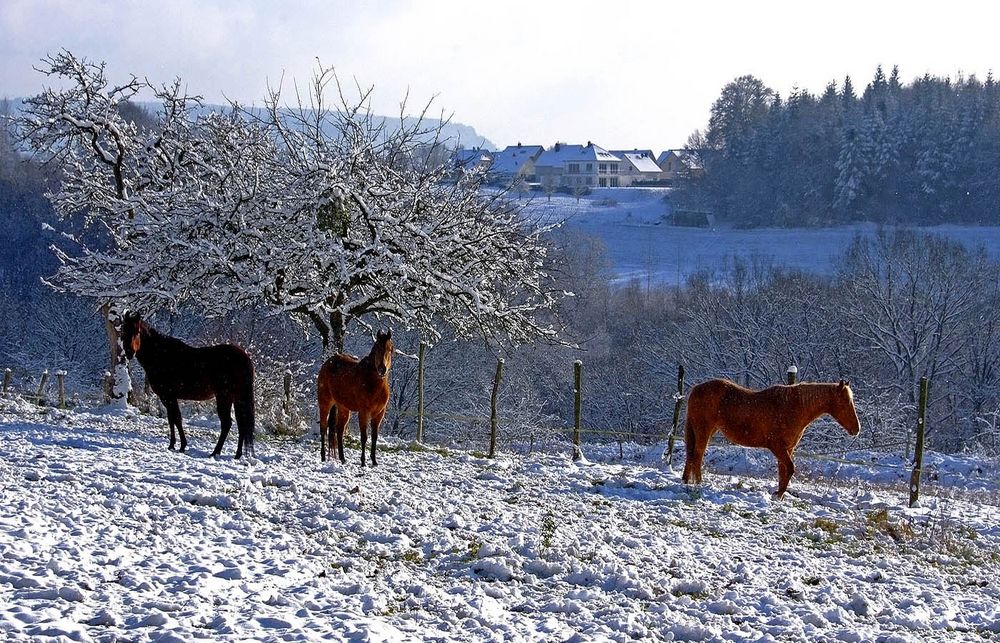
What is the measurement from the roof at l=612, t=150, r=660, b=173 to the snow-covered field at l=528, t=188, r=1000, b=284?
115 feet

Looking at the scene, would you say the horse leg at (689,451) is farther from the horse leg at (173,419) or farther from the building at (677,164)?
the building at (677,164)

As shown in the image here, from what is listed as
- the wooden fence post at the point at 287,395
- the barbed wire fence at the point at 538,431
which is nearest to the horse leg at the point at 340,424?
the barbed wire fence at the point at 538,431

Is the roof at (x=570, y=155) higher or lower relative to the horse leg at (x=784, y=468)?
higher

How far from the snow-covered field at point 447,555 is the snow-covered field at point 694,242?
145ft

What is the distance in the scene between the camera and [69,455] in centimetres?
1090

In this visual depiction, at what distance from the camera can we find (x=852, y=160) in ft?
233

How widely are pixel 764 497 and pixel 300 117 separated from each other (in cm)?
1121

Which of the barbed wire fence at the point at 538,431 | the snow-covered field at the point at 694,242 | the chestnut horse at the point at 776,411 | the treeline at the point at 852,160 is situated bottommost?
the barbed wire fence at the point at 538,431

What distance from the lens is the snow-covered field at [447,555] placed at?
20.5 feet

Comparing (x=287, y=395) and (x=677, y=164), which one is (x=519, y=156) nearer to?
(x=677, y=164)

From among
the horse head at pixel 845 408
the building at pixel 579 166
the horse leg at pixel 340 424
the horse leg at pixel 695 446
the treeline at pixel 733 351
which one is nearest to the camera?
the horse head at pixel 845 408

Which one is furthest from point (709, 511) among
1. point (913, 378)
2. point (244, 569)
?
point (913, 378)

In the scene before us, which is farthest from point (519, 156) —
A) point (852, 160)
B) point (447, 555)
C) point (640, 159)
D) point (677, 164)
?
point (447, 555)

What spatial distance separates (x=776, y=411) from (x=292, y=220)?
8866 mm
